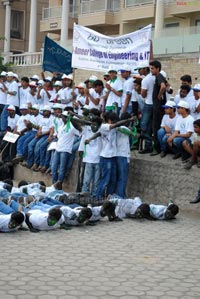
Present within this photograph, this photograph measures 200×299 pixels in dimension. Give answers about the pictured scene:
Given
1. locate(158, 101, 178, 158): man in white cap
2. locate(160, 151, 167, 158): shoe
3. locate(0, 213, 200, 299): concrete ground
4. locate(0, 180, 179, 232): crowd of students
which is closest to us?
locate(0, 213, 200, 299): concrete ground

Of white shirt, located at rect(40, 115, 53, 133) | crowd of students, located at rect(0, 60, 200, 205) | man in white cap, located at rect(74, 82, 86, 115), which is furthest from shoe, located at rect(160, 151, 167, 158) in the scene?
white shirt, located at rect(40, 115, 53, 133)

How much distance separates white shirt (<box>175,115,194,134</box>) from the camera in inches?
360

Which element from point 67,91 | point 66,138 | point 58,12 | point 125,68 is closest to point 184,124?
point 125,68

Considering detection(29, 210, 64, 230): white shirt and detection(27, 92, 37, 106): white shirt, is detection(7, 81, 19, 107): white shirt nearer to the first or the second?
detection(27, 92, 37, 106): white shirt

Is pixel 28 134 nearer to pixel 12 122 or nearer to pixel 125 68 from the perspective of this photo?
pixel 12 122

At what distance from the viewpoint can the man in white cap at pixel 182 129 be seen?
9.16m

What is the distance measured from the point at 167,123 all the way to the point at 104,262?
13.7 feet

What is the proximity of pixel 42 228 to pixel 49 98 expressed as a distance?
6.45 metres

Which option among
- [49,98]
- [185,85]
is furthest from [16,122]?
[185,85]

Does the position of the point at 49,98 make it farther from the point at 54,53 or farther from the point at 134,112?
the point at 134,112

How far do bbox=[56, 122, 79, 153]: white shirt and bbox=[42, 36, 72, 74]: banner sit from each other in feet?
10.8

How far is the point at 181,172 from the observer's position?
30.5 feet

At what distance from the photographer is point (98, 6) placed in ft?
106

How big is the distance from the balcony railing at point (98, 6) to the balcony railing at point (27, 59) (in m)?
6.50
